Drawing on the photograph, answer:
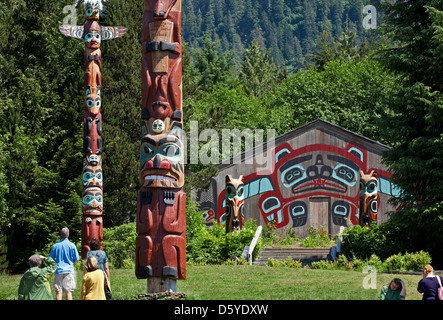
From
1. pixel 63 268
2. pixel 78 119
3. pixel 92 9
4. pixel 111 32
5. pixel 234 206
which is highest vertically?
pixel 92 9

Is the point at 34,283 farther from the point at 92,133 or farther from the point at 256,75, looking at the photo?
the point at 256,75

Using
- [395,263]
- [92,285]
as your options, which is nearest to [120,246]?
[395,263]

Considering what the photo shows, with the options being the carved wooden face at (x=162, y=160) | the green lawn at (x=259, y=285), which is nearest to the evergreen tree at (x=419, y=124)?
the green lawn at (x=259, y=285)

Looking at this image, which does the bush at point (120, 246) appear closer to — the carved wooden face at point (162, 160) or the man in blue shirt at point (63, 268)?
the man in blue shirt at point (63, 268)

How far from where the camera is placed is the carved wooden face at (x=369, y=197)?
27.7 meters

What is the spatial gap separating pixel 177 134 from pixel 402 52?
12.7 m

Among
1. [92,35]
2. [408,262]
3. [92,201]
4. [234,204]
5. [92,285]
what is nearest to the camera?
[92,285]

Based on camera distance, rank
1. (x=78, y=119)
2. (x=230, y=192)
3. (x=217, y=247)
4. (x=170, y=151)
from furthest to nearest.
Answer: (x=78, y=119) < (x=230, y=192) < (x=217, y=247) < (x=170, y=151)

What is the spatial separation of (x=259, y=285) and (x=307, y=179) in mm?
19439

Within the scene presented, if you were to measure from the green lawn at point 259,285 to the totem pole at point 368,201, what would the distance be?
29.3 feet

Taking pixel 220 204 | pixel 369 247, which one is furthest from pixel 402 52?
pixel 220 204

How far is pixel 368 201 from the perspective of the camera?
91.6ft

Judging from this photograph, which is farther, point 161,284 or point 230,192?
point 230,192
